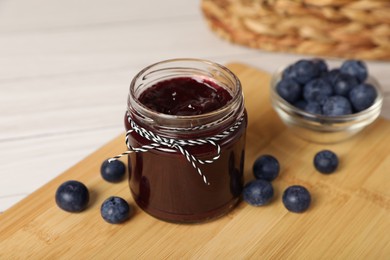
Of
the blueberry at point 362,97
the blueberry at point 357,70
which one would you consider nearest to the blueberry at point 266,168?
the blueberry at point 362,97

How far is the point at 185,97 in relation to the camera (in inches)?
49.8

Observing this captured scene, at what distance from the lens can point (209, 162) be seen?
1211 mm

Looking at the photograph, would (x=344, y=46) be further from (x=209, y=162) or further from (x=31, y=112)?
(x=31, y=112)

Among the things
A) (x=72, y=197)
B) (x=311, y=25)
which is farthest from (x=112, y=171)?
(x=311, y=25)

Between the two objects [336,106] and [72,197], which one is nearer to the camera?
[72,197]

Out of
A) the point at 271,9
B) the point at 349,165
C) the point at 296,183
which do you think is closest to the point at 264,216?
the point at 296,183

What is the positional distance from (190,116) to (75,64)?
0.95m

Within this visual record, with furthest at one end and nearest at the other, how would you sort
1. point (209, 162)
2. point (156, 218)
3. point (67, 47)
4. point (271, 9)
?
point (67, 47), point (271, 9), point (156, 218), point (209, 162)

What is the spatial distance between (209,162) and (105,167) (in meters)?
0.32

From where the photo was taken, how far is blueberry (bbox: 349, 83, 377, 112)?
1525 millimetres

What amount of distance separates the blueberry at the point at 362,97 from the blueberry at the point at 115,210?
683 millimetres

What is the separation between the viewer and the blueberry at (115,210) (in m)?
1.29

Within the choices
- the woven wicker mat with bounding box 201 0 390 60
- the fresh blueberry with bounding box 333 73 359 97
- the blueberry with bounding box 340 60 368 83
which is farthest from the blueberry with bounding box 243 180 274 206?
the woven wicker mat with bounding box 201 0 390 60

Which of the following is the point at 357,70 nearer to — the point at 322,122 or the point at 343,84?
the point at 343,84
